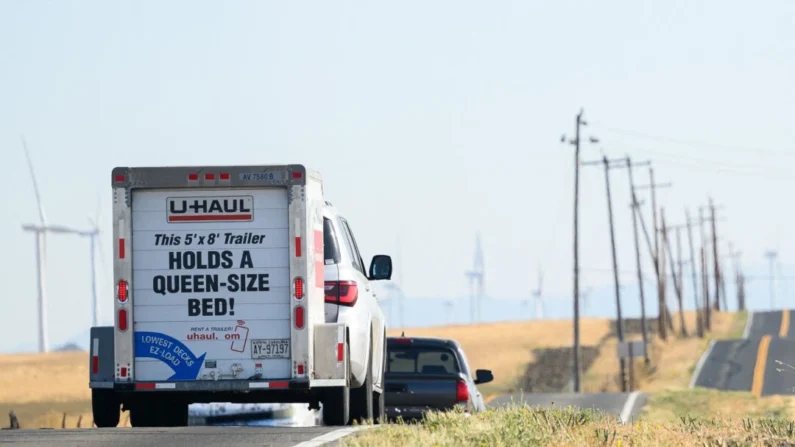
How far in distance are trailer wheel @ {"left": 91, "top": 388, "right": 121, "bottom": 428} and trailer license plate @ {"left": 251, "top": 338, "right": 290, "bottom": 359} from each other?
160 cm

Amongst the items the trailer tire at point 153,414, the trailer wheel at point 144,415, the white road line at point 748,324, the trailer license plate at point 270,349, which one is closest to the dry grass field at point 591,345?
the white road line at point 748,324

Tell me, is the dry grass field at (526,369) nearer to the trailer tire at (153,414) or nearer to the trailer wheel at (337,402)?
the trailer tire at (153,414)

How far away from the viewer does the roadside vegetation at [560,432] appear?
39.1 ft

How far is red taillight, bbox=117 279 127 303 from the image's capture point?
15250 millimetres

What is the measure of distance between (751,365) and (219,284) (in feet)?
185

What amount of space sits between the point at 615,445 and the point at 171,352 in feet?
16.1

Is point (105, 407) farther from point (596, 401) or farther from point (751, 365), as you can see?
point (751, 365)

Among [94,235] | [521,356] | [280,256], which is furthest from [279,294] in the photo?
[94,235]

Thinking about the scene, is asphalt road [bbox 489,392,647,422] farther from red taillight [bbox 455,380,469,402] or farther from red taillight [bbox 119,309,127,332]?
red taillight [bbox 119,309,127,332]

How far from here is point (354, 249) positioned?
17062 mm

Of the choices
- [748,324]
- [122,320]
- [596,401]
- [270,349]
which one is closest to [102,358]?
[122,320]

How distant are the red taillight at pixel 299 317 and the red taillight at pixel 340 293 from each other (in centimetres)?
67

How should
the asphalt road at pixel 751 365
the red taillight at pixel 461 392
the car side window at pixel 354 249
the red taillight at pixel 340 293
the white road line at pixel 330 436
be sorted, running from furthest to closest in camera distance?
1. the asphalt road at pixel 751 365
2. the red taillight at pixel 461 392
3. the car side window at pixel 354 249
4. the red taillight at pixel 340 293
5. the white road line at pixel 330 436

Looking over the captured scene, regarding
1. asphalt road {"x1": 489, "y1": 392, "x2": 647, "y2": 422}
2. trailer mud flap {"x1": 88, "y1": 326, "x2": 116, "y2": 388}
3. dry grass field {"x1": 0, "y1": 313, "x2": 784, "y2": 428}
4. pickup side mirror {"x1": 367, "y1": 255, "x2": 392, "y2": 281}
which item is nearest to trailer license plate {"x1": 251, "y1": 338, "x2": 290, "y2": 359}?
trailer mud flap {"x1": 88, "y1": 326, "x2": 116, "y2": 388}
